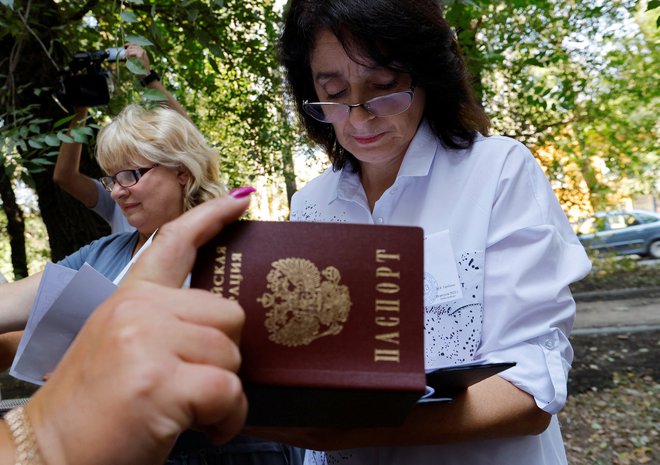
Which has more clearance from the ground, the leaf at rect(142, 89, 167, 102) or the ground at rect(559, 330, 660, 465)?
the leaf at rect(142, 89, 167, 102)

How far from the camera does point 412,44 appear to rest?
1.51m

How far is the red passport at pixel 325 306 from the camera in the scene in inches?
31.1

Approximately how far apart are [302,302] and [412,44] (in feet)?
3.10

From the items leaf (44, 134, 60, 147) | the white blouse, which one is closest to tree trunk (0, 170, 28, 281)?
leaf (44, 134, 60, 147)

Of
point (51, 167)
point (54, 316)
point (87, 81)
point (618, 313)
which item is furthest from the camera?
point (618, 313)

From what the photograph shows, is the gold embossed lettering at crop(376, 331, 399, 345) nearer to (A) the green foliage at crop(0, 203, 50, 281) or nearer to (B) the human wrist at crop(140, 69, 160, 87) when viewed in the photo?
(B) the human wrist at crop(140, 69, 160, 87)

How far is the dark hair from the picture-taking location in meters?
1.47

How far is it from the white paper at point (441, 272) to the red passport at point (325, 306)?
48 centimetres

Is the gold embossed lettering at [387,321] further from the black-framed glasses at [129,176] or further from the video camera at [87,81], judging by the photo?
the video camera at [87,81]

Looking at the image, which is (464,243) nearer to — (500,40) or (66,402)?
(66,402)

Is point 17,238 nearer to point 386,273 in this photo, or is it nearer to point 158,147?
point 158,147

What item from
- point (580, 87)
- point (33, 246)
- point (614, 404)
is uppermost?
point (580, 87)

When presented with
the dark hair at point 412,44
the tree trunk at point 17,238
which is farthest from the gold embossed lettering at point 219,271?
the tree trunk at point 17,238

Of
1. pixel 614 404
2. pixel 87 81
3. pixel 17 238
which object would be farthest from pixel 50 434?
pixel 17 238
